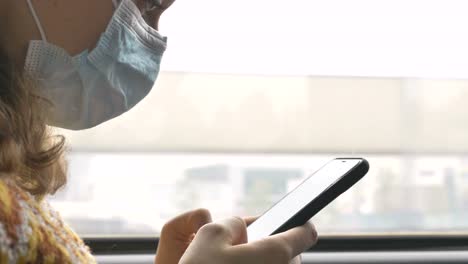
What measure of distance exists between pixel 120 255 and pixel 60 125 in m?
0.77

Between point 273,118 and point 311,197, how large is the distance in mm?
855

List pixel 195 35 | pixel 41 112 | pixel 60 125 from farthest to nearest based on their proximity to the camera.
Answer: pixel 195 35 → pixel 60 125 → pixel 41 112

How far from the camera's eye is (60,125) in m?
1.06

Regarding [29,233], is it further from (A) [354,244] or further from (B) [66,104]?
(A) [354,244]

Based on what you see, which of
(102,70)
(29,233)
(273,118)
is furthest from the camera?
(273,118)

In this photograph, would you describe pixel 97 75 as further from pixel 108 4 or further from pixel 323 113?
pixel 323 113

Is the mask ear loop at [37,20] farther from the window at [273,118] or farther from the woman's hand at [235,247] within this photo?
the window at [273,118]

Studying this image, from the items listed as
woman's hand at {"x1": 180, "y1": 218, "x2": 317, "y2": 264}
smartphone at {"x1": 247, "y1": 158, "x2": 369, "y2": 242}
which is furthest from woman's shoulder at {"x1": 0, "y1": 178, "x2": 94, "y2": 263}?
smartphone at {"x1": 247, "y1": 158, "x2": 369, "y2": 242}

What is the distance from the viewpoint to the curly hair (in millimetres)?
Result: 832

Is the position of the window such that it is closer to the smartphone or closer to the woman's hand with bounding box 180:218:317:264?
the smartphone

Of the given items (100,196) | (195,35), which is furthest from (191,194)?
(195,35)

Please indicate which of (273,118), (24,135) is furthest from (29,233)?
(273,118)

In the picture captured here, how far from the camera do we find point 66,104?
1.05 meters

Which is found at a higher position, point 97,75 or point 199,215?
point 97,75
